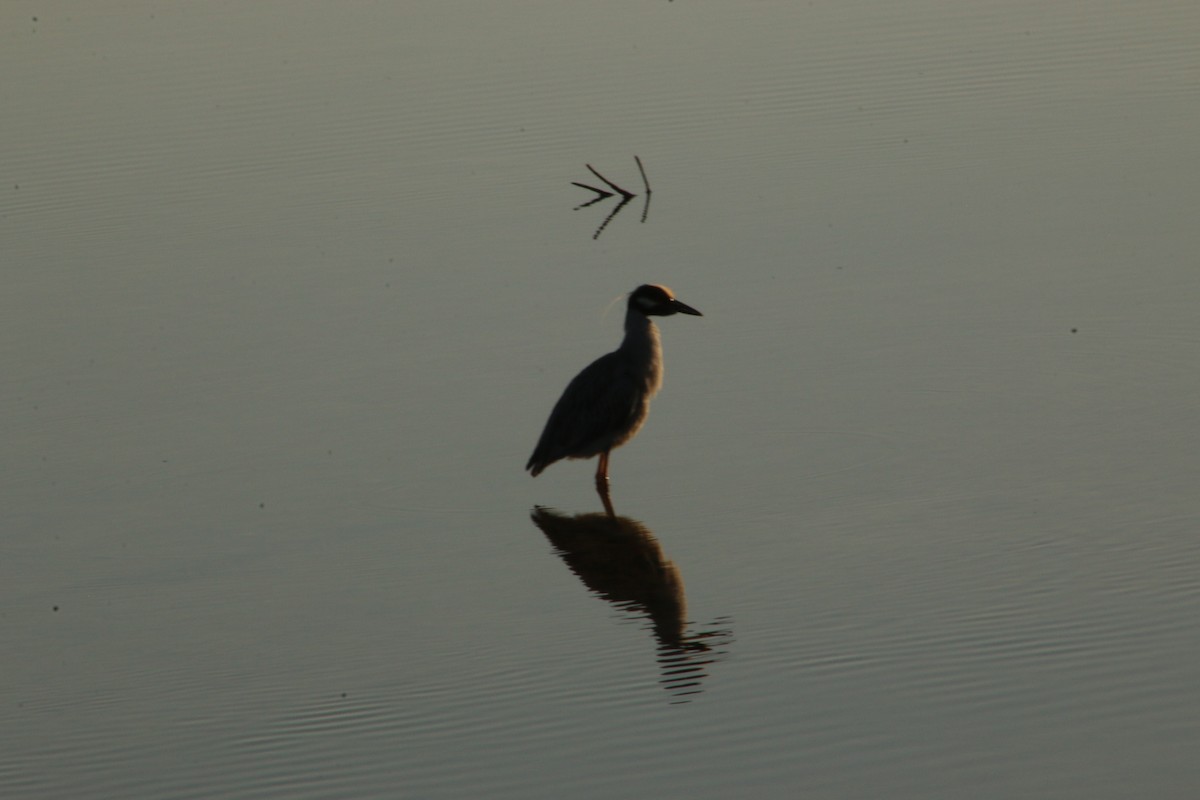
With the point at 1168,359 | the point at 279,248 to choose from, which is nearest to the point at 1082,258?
the point at 1168,359

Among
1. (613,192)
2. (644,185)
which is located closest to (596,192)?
(613,192)

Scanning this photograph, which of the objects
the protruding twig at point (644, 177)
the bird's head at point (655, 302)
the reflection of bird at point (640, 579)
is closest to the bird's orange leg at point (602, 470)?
the reflection of bird at point (640, 579)

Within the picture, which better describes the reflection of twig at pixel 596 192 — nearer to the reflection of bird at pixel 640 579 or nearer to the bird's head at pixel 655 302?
the bird's head at pixel 655 302

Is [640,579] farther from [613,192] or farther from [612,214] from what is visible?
[613,192]

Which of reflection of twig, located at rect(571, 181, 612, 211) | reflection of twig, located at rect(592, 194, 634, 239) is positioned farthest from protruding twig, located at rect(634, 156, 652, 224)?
reflection of twig, located at rect(571, 181, 612, 211)

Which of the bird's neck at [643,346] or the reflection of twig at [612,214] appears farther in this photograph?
the reflection of twig at [612,214]

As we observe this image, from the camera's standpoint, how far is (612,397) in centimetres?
1112

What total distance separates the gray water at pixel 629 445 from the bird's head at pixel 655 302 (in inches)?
19.9

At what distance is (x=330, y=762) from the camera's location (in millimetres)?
7641

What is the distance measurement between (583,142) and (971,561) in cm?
1001

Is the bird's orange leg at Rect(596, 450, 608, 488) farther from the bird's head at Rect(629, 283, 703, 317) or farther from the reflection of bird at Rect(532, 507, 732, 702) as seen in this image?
the bird's head at Rect(629, 283, 703, 317)

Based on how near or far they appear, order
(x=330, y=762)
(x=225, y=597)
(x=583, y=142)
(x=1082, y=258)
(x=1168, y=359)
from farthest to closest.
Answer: (x=583, y=142) → (x=1082, y=258) → (x=1168, y=359) → (x=225, y=597) → (x=330, y=762)

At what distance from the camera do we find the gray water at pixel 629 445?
25.4 ft

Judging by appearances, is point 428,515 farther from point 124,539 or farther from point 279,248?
point 279,248
